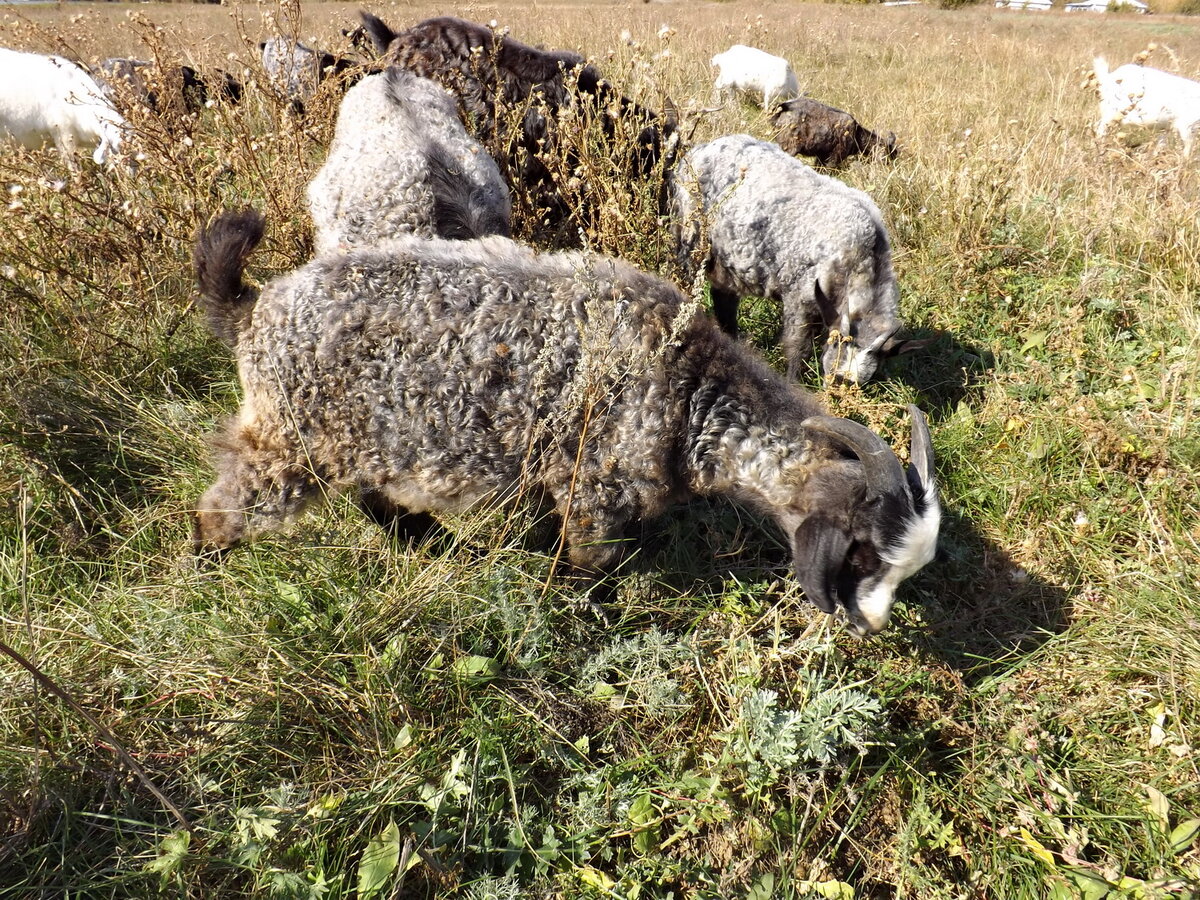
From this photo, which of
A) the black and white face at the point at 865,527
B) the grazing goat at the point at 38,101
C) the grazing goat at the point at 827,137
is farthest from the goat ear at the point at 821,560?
the grazing goat at the point at 38,101

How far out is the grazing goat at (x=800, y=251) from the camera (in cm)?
511

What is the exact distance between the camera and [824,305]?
5301mm

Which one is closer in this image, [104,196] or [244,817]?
[244,817]

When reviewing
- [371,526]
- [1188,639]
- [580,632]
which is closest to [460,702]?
[580,632]

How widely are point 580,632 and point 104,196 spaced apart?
14.3ft

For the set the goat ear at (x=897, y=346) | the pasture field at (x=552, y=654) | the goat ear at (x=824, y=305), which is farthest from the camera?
the goat ear at (x=824, y=305)

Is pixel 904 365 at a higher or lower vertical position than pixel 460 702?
higher

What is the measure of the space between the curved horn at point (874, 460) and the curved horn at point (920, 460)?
158 millimetres

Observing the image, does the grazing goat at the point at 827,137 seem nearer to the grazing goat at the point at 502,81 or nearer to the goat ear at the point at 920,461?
the grazing goat at the point at 502,81

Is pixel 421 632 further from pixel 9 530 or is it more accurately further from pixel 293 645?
pixel 9 530

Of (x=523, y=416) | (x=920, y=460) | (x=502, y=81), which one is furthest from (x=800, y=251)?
(x=523, y=416)

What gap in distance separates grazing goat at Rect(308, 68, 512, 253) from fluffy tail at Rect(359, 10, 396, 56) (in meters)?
1.65

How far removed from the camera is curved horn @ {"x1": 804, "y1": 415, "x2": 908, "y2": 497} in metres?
3.01

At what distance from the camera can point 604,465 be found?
10.7 feet
